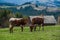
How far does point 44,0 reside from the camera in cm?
2270

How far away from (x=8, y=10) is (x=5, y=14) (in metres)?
0.93

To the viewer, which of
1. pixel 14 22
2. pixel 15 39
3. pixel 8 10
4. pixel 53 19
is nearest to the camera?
pixel 15 39

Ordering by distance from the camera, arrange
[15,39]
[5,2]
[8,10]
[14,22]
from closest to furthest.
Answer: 1. [15,39]
2. [14,22]
3. [5,2]
4. [8,10]

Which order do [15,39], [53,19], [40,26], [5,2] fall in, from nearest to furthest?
[15,39] < [40,26] < [5,2] < [53,19]

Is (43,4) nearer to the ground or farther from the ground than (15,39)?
farther from the ground

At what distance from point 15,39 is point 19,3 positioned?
42.3 ft

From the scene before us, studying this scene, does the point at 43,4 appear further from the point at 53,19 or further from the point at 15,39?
the point at 15,39

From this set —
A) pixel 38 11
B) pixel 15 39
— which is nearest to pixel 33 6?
pixel 38 11

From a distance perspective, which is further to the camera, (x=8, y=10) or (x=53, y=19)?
(x=53, y=19)

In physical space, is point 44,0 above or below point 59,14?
above

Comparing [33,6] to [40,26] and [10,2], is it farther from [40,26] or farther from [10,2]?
[40,26]

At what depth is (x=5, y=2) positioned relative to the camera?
2100 cm

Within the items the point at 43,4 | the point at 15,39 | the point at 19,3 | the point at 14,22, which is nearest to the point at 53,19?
the point at 43,4

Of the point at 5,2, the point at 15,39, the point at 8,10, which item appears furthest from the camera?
the point at 8,10
